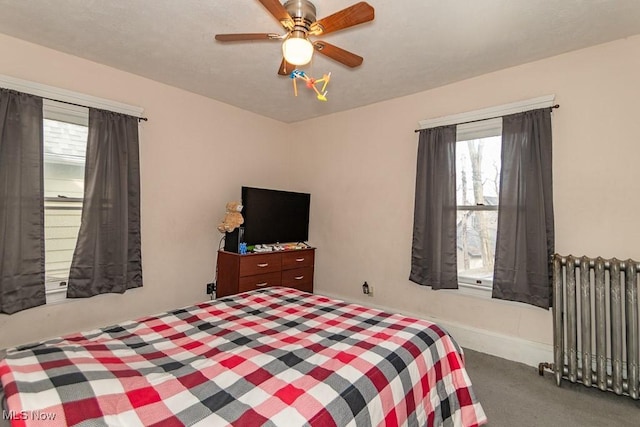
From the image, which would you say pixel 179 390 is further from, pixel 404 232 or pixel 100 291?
pixel 404 232

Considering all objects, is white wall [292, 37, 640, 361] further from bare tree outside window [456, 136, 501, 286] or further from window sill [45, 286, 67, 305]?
window sill [45, 286, 67, 305]

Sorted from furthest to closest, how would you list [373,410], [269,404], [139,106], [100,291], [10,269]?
1. [139,106]
2. [100,291]
3. [10,269]
4. [373,410]
5. [269,404]

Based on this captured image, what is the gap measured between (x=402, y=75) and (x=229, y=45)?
5.20ft

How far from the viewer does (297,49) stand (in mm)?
1599

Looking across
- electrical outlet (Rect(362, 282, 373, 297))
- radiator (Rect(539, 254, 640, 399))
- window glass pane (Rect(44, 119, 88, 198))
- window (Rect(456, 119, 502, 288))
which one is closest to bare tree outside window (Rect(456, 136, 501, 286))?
window (Rect(456, 119, 502, 288))

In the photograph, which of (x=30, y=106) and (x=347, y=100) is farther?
(x=347, y=100)

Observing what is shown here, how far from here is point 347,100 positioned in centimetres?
368

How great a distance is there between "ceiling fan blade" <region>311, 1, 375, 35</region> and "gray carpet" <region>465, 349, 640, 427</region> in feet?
7.94

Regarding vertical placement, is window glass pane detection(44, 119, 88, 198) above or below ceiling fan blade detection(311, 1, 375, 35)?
below

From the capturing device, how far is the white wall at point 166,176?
2.64 m

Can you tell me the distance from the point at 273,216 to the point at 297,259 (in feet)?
2.06

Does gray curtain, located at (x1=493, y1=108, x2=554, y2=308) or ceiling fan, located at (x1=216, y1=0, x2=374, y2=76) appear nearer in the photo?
ceiling fan, located at (x1=216, y1=0, x2=374, y2=76)

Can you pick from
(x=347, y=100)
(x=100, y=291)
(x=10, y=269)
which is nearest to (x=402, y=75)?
(x=347, y=100)

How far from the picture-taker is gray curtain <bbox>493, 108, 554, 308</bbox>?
2.55 meters
